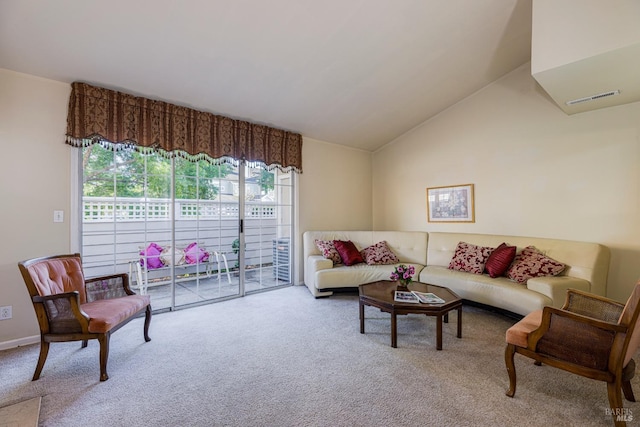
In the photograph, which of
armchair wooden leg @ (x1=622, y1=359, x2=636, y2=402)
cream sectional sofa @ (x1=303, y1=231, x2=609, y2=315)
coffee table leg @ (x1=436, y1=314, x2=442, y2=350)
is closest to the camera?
armchair wooden leg @ (x1=622, y1=359, x2=636, y2=402)

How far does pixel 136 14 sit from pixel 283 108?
6.03 feet

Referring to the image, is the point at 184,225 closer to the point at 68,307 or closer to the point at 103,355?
the point at 68,307

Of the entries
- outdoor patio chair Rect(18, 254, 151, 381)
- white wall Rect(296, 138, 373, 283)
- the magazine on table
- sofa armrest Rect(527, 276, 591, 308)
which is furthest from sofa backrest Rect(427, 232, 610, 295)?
outdoor patio chair Rect(18, 254, 151, 381)

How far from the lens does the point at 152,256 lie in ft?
11.4

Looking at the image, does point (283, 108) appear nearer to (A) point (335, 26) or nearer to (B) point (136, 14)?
(A) point (335, 26)

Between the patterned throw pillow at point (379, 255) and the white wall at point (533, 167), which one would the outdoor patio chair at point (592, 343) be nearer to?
the white wall at point (533, 167)

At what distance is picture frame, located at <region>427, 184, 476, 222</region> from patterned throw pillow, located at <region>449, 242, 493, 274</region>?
673 mm

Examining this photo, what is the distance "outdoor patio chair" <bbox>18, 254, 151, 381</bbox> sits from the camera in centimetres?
195

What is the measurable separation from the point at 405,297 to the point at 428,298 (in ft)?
0.69

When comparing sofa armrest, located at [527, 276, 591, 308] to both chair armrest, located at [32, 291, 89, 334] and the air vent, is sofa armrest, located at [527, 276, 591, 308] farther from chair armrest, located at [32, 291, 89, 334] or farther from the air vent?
chair armrest, located at [32, 291, 89, 334]

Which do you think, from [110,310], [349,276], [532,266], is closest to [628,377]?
[532,266]

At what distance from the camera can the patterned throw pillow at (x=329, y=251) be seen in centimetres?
412

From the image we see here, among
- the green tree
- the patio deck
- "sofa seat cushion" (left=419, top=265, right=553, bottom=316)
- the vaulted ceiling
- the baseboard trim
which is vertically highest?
the vaulted ceiling

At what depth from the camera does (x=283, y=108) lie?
369cm
